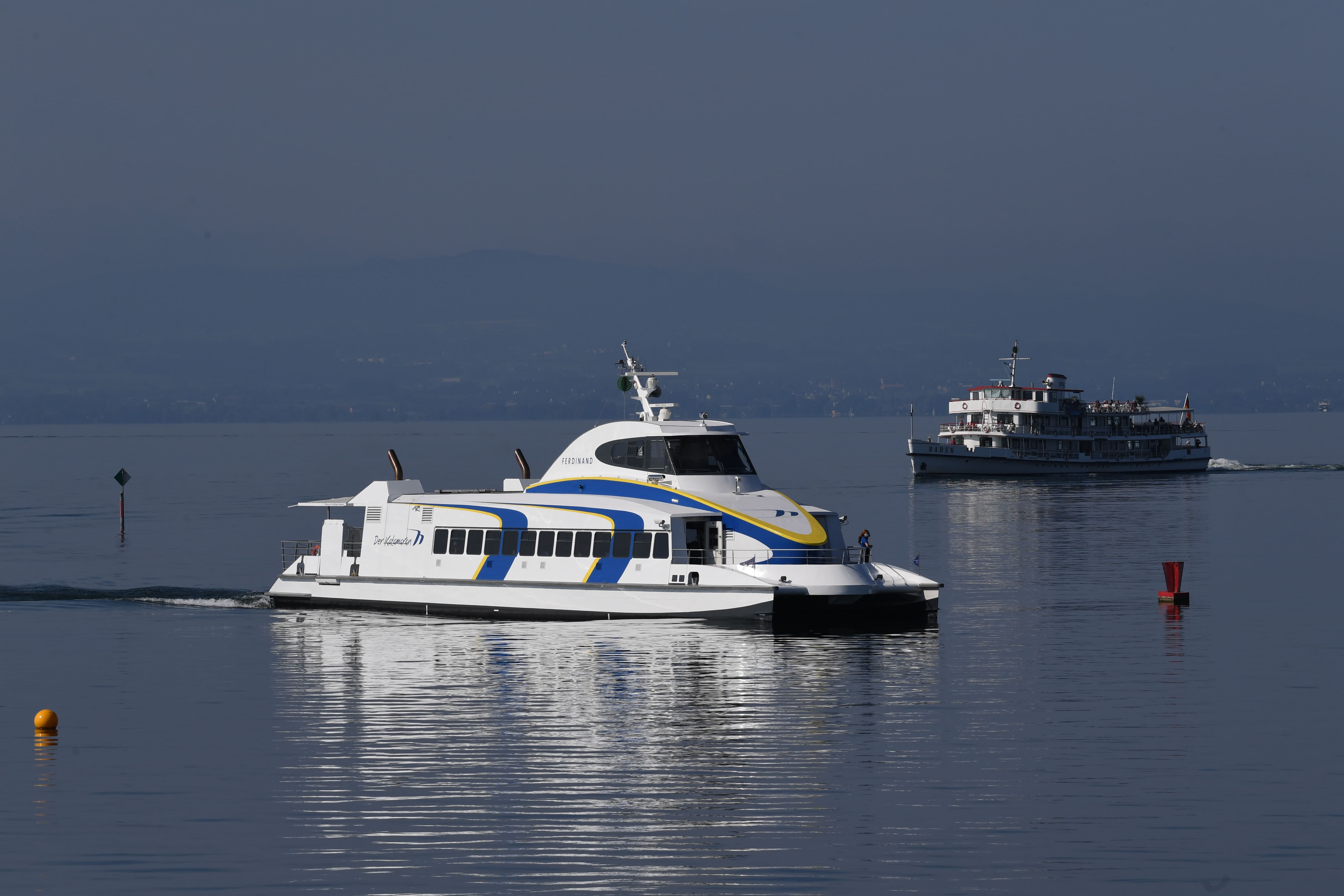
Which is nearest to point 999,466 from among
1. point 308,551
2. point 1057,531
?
point 1057,531

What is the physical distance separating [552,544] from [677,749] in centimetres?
1681

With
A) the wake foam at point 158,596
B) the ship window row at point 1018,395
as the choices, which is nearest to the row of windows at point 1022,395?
the ship window row at point 1018,395

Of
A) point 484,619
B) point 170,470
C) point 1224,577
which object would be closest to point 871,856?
point 484,619

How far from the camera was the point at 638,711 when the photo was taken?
3047cm

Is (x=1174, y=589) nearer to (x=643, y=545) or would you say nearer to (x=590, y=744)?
(x=643, y=545)

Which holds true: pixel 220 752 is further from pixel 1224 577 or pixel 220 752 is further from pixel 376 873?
pixel 1224 577

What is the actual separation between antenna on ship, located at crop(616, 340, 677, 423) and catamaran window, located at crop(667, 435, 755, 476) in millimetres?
1870

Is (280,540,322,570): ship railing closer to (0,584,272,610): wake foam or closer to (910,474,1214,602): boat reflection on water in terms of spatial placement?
(0,584,272,610): wake foam

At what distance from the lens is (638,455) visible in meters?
44.2

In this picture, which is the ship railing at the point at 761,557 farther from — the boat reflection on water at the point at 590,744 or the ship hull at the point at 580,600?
the boat reflection on water at the point at 590,744

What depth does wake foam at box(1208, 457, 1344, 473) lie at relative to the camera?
156125 millimetres

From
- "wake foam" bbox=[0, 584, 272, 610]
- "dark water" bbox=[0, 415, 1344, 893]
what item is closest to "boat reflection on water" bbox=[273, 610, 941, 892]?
"dark water" bbox=[0, 415, 1344, 893]

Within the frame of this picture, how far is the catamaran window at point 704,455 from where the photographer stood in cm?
4366

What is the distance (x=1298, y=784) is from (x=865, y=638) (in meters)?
17.0
